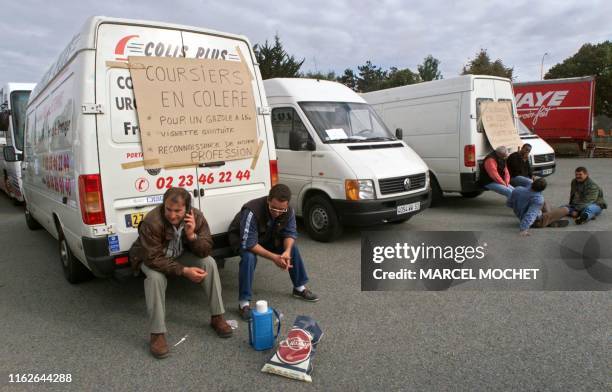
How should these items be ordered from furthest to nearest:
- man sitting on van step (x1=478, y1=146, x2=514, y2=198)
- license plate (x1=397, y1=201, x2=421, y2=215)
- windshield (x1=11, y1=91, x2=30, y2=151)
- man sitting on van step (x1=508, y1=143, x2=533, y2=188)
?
windshield (x1=11, y1=91, x2=30, y2=151) → man sitting on van step (x1=508, y1=143, x2=533, y2=188) → man sitting on van step (x1=478, y1=146, x2=514, y2=198) → license plate (x1=397, y1=201, x2=421, y2=215)

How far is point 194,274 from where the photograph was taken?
11.1ft

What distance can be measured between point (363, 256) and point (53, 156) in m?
3.74

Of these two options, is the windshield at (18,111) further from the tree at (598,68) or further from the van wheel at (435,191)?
the tree at (598,68)

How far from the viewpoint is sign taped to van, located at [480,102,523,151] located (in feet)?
27.3

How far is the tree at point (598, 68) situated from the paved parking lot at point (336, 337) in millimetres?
32277

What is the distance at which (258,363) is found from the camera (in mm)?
3096

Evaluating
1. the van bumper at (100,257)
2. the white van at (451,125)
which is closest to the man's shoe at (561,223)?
the white van at (451,125)

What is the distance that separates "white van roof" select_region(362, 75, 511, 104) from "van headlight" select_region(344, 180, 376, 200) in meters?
3.73

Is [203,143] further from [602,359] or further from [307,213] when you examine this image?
[602,359]

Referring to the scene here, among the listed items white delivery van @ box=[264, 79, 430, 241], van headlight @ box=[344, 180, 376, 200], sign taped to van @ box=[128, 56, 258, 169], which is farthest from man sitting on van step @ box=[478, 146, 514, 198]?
sign taped to van @ box=[128, 56, 258, 169]

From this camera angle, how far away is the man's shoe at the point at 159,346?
319 centimetres

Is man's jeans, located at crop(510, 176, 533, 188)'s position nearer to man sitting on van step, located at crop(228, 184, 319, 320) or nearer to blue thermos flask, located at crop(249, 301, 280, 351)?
man sitting on van step, located at crop(228, 184, 319, 320)

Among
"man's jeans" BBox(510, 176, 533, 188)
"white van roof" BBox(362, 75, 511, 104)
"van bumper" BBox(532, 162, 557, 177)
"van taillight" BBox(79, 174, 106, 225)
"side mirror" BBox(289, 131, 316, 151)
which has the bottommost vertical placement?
"man's jeans" BBox(510, 176, 533, 188)

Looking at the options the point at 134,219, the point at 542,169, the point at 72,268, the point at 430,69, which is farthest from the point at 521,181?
the point at 430,69
